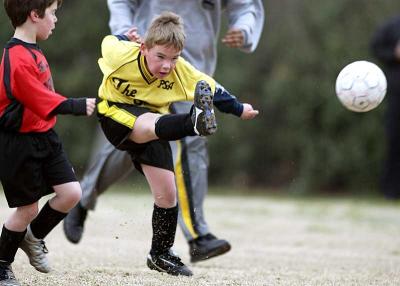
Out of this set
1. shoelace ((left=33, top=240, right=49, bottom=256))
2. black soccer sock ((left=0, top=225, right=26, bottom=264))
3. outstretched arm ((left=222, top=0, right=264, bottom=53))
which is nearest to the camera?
black soccer sock ((left=0, top=225, right=26, bottom=264))

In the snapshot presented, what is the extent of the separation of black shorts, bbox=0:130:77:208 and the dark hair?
1.88ft

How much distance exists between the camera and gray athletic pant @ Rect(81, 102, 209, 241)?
214 inches

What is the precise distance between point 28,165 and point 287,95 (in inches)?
432

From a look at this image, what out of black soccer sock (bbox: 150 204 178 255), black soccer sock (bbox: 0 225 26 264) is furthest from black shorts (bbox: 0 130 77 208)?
black soccer sock (bbox: 150 204 178 255)

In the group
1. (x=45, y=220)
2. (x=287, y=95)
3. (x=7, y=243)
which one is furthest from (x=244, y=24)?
(x=287, y=95)

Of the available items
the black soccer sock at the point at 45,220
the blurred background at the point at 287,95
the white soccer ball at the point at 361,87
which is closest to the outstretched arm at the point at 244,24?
the white soccer ball at the point at 361,87

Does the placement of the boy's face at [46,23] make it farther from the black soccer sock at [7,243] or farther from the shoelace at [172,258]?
the shoelace at [172,258]

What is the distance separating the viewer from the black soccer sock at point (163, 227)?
4617 millimetres

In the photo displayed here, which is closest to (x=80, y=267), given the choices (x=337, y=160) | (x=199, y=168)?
(x=199, y=168)

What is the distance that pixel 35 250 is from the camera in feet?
14.7

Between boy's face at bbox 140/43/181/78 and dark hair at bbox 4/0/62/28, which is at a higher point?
dark hair at bbox 4/0/62/28

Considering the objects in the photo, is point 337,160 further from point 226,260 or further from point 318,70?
point 226,260

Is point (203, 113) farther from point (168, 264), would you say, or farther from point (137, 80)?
point (168, 264)

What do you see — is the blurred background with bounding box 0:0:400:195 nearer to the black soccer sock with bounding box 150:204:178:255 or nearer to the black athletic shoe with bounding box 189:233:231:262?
the black athletic shoe with bounding box 189:233:231:262
